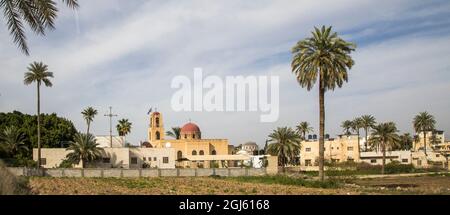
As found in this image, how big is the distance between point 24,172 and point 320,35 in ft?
109

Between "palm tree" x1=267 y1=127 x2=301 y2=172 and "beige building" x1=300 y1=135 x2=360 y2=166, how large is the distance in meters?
25.7

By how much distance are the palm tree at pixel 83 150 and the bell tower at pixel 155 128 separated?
24.8 m

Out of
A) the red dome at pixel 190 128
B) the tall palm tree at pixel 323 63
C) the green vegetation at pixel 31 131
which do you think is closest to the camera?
the tall palm tree at pixel 323 63

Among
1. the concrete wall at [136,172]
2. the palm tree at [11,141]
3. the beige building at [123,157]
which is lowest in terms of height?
the concrete wall at [136,172]

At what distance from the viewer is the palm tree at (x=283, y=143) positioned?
76312 millimetres

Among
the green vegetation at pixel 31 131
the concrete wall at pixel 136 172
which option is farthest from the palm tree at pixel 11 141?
the concrete wall at pixel 136 172

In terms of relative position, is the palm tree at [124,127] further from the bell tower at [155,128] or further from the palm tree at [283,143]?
the palm tree at [283,143]

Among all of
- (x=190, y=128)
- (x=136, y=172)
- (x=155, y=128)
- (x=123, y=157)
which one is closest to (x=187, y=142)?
(x=190, y=128)

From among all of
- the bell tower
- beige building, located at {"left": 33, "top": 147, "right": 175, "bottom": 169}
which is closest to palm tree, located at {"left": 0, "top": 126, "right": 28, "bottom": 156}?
beige building, located at {"left": 33, "top": 147, "right": 175, "bottom": 169}

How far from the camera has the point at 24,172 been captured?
55312 millimetres

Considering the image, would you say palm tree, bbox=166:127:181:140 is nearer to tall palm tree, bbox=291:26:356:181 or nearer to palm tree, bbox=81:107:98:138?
palm tree, bbox=81:107:98:138

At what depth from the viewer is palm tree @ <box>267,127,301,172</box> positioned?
76.3 m

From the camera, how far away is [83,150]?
69188mm
